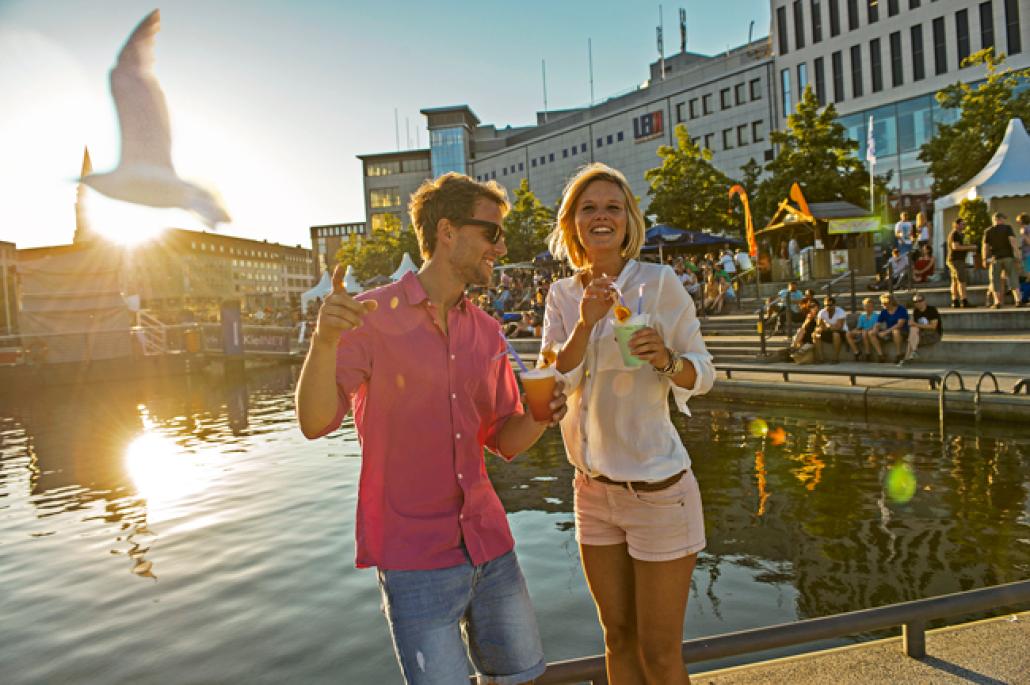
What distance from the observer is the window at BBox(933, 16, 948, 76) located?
46.8 metres

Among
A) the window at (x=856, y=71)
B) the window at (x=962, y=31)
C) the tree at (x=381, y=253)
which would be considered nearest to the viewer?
the window at (x=962, y=31)

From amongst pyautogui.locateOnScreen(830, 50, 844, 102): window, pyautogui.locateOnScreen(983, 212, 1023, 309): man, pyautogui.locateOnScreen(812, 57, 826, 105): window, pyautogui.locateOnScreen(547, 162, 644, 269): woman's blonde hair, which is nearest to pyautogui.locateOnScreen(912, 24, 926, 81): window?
pyautogui.locateOnScreen(830, 50, 844, 102): window

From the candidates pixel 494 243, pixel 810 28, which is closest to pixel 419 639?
pixel 494 243

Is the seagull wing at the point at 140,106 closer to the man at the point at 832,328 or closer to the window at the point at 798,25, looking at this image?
the man at the point at 832,328

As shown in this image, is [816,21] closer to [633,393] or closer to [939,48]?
[939,48]

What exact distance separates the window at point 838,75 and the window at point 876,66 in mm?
2225

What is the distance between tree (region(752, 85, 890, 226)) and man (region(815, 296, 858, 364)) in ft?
67.8

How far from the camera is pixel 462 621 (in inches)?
101

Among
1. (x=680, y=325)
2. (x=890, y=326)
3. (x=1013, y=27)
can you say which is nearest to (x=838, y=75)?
(x=1013, y=27)

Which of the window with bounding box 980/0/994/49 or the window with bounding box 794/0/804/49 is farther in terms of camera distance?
the window with bounding box 794/0/804/49

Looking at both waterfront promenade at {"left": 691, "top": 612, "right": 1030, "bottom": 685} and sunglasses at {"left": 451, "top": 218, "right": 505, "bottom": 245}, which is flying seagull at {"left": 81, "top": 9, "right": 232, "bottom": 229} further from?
waterfront promenade at {"left": 691, "top": 612, "right": 1030, "bottom": 685}

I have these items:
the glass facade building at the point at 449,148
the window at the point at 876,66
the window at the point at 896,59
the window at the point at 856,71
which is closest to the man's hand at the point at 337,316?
the window at the point at 896,59

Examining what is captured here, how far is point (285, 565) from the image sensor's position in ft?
25.5

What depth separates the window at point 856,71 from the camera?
51531mm
